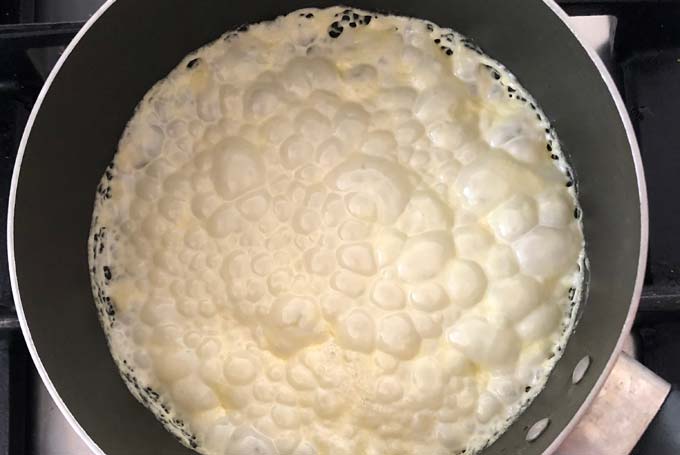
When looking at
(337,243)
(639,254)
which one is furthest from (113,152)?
(639,254)

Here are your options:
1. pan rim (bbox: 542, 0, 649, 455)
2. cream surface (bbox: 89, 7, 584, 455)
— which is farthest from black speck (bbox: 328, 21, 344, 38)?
pan rim (bbox: 542, 0, 649, 455)

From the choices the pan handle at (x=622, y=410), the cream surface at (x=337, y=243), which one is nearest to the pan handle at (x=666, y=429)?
the pan handle at (x=622, y=410)

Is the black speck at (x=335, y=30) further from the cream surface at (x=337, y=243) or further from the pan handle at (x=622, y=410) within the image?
the pan handle at (x=622, y=410)

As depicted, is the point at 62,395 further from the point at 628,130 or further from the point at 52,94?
the point at 628,130

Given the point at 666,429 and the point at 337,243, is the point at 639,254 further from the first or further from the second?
the point at 337,243

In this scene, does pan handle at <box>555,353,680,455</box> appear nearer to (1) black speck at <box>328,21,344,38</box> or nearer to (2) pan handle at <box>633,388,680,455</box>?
(2) pan handle at <box>633,388,680,455</box>
